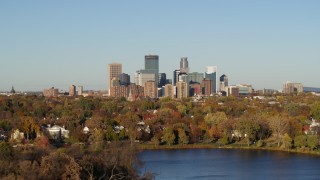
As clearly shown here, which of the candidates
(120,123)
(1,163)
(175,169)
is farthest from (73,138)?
(1,163)

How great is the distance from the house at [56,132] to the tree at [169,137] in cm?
267

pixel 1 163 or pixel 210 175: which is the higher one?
pixel 1 163

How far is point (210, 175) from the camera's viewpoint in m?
9.31

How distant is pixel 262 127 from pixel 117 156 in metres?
7.54

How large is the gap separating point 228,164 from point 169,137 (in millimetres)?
3491

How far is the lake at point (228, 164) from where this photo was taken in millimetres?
9344

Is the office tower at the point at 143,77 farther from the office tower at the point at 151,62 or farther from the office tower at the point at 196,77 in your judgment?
the office tower at the point at 196,77

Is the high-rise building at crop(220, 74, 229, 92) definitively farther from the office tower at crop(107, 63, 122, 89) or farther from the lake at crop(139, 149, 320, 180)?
the lake at crop(139, 149, 320, 180)

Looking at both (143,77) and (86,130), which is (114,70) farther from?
(86,130)

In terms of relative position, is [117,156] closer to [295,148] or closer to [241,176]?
[241,176]

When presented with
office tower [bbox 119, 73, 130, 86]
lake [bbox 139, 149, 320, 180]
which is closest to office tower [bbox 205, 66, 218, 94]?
office tower [bbox 119, 73, 130, 86]

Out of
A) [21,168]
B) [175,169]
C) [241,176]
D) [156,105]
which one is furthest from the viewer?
[156,105]

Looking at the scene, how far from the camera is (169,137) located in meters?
13.9

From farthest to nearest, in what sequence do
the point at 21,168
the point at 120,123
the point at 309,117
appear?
the point at 309,117
the point at 120,123
the point at 21,168
